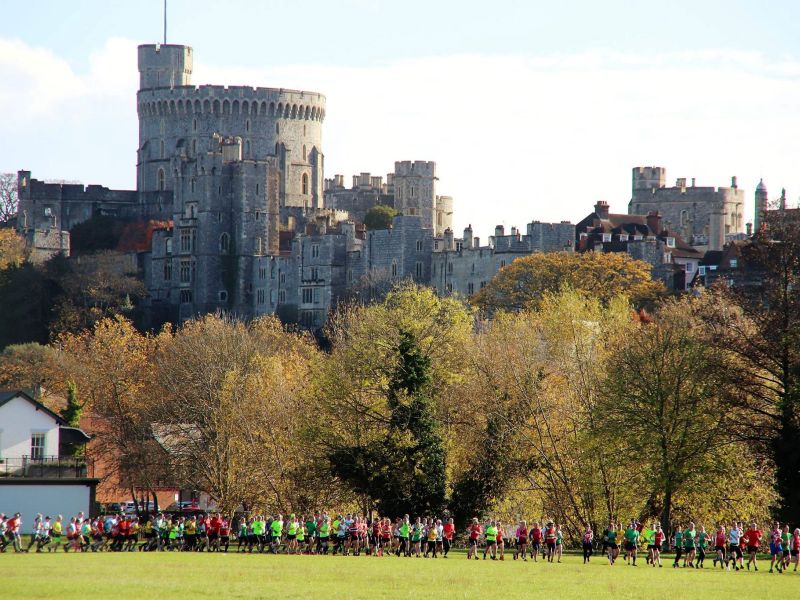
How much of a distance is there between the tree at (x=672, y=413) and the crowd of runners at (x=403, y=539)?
2.52 metres

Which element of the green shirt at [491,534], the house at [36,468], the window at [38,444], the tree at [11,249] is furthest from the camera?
the tree at [11,249]

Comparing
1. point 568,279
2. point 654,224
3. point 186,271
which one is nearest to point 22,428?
point 568,279

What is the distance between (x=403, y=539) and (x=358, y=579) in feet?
39.2

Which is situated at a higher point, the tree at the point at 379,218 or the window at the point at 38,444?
the tree at the point at 379,218

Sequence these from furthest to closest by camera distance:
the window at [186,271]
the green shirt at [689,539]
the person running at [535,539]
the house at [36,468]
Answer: the window at [186,271], the house at [36,468], the person running at [535,539], the green shirt at [689,539]

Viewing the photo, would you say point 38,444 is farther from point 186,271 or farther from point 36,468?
point 186,271

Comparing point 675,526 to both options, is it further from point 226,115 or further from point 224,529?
point 226,115

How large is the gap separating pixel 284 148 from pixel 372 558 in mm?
131082

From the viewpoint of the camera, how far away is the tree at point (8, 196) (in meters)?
184

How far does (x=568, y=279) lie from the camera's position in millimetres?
117750

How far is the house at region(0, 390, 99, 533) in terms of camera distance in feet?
213

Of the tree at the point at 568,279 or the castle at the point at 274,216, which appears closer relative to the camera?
the tree at the point at 568,279

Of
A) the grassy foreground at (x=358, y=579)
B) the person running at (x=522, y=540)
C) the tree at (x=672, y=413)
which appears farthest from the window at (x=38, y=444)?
the person running at (x=522, y=540)

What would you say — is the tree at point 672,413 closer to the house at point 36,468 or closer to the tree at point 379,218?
the house at point 36,468
